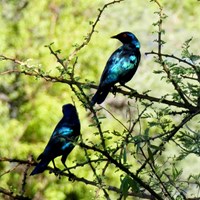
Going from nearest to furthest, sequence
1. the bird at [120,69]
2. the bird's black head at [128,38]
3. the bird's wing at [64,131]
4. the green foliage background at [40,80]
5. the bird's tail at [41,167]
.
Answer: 1. the bird's tail at [41,167]
2. the bird's wing at [64,131]
3. the bird at [120,69]
4. the bird's black head at [128,38]
5. the green foliage background at [40,80]

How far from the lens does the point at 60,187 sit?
9164 mm

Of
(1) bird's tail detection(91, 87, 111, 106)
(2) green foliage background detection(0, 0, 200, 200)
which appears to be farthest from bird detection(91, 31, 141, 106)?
(2) green foliage background detection(0, 0, 200, 200)

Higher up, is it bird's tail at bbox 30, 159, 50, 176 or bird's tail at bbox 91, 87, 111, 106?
bird's tail at bbox 91, 87, 111, 106

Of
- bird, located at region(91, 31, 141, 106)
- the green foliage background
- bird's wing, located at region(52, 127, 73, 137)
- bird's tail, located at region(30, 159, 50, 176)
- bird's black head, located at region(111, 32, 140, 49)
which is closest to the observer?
bird's tail, located at region(30, 159, 50, 176)

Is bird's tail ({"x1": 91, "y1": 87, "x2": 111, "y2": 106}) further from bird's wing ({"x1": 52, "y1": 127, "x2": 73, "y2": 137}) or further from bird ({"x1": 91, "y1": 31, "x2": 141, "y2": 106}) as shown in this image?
bird's wing ({"x1": 52, "y1": 127, "x2": 73, "y2": 137})

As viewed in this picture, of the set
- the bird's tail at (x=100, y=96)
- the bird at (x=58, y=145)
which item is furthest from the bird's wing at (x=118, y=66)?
the bird at (x=58, y=145)

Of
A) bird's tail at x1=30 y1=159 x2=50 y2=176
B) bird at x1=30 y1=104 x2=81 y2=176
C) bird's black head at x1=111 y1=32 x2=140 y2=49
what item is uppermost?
bird's black head at x1=111 y1=32 x2=140 y2=49

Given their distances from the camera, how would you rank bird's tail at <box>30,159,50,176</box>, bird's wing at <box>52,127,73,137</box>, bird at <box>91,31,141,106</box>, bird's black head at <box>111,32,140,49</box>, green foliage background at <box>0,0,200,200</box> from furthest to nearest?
green foliage background at <box>0,0,200,200</box> < bird's black head at <box>111,32,140,49</box> < bird at <box>91,31,141,106</box> < bird's wing at <box>52,127,73,137</box> < bird's tail at <box>30,159,50,176</box>

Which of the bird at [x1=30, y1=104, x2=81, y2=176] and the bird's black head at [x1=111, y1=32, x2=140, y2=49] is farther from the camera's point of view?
the bird's black head at [x1=111, y1=32, x2=140, y2=49]

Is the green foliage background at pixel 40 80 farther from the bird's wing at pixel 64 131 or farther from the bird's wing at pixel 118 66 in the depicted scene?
the bird's wing at pixel 64 131

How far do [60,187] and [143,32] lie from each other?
4.48m

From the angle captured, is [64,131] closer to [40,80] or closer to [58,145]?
[58,145]

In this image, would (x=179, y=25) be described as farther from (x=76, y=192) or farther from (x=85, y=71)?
(x=76, y=192)

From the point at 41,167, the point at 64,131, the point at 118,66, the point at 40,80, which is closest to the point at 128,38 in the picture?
the point at 118,66
